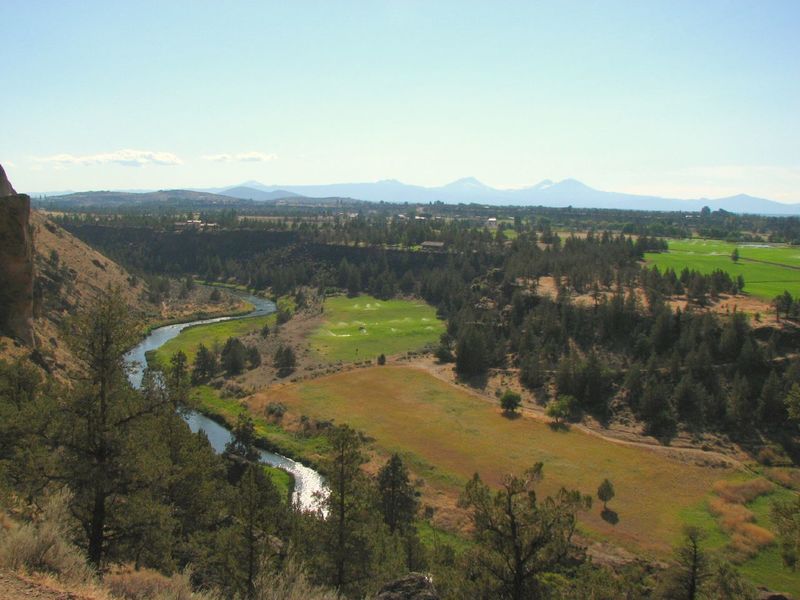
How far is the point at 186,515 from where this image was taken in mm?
25469

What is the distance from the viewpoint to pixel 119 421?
17.9 m

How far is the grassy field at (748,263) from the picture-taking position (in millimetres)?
92938

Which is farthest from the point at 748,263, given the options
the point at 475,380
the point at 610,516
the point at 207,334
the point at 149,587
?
the point at 149,587

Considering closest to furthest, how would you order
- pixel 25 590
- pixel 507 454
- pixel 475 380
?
1. pixel 25 590
2. pixel 507 454
3. pixel 475 380

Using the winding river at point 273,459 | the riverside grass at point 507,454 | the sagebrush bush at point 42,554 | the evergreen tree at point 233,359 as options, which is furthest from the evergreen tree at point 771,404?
the evergreen tree at point 233,359

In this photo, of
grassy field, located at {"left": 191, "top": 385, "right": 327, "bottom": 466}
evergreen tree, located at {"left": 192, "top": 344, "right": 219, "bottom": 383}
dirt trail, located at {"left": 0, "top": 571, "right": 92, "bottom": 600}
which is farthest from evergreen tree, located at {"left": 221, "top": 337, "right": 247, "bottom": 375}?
dirt trail, located at {"left": 0, "top": 571, "right": 92, "bottom": 600}

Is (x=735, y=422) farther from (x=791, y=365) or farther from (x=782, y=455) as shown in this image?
(x=791, y=365)

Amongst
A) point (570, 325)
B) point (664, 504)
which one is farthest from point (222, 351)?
point (664, 504)

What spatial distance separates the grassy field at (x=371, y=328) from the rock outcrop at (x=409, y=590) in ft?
233

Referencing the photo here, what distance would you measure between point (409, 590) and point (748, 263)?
5097 inches

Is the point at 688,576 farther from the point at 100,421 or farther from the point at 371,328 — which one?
the point at 371,328

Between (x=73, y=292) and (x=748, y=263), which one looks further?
(x=748, y=263)

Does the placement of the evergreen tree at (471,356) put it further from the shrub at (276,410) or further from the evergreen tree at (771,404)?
the evergreen tree at (771,404)

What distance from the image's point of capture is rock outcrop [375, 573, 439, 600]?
50.5ft
